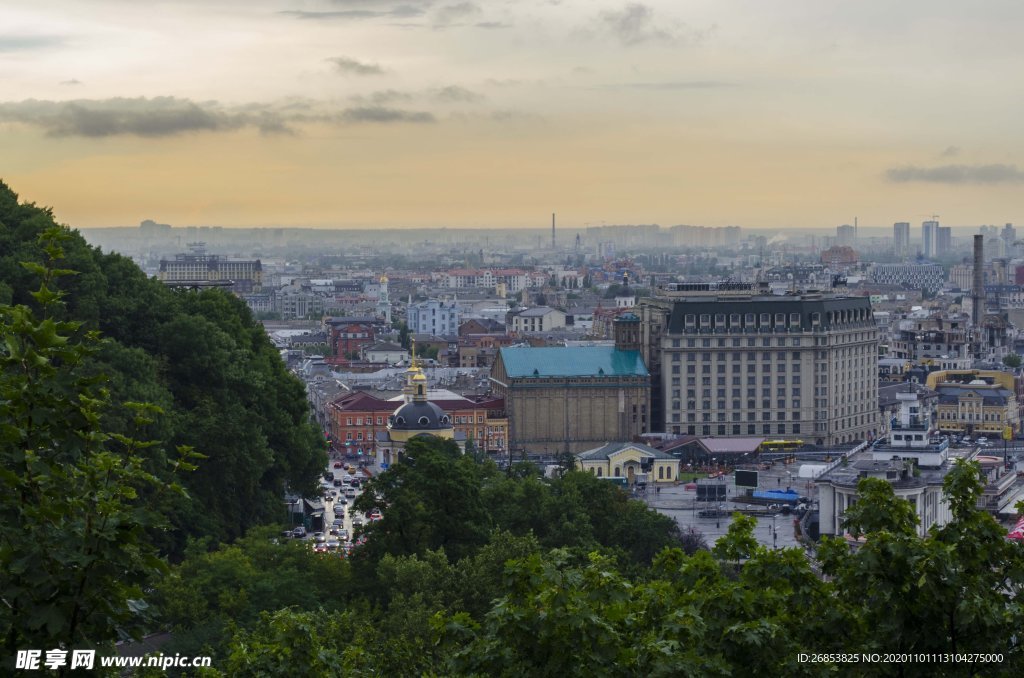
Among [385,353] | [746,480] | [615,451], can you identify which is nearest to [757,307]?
[615,451]

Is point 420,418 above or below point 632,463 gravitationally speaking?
above

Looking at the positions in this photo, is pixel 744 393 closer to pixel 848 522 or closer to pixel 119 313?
pixel 119 313

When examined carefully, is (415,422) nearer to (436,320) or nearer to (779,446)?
(779,446)

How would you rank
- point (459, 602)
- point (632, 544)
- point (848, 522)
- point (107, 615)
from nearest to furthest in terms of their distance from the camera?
point (107, 615) → point (848, 522) → point (459, 602) → point (632, 544)

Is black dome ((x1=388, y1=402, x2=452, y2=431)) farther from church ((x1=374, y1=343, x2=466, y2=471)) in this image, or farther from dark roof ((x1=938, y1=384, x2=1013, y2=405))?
dark roof ((x1=938, y1=384, x2=1013, y2=405))

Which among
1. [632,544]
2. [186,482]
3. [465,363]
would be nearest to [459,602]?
[186,482]

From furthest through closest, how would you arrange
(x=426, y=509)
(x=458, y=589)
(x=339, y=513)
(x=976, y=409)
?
(x=976, y=409) < (x=339, y=513) < (x=426, y=509) < (x=458, y=589)

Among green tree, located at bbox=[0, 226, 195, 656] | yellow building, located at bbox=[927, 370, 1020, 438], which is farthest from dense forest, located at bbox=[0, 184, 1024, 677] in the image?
yellow building, located at bbox=[927, 370, 1020, 438]
